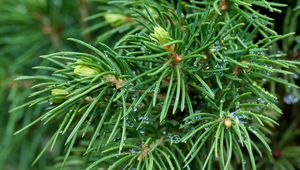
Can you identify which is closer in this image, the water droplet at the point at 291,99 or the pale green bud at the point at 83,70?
the pale green bud at the point at 83,70

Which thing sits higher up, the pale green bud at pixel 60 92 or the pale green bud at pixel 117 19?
the pale green bud at pixel 117 19

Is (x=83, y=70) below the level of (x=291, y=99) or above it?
above

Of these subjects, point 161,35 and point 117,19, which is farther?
point 117,19

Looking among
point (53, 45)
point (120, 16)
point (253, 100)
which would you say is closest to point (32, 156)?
point (53, 45)

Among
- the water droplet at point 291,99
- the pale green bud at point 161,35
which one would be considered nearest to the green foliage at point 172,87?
the pale green bud at point 161,35

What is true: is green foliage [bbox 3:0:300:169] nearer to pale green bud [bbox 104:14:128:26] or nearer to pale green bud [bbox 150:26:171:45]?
pale green bud [bbox 150:26:171:45]

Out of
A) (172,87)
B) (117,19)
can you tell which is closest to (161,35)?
(172,87)

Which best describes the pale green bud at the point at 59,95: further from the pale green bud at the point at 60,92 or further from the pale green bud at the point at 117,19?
the pale green bud at the point at 117,19

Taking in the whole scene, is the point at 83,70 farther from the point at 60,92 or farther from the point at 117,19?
the point at 117,19

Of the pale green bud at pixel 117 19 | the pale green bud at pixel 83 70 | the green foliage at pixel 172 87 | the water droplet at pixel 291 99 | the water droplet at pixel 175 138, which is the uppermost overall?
the pale green bud at pixel 117 19

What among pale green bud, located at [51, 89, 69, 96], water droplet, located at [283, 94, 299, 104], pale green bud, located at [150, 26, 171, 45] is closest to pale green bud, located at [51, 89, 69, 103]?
pale green bud, located at [51, 89, 69, 96]

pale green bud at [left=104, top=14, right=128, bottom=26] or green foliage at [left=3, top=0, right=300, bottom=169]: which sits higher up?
pale green bud at [left=104, top=14, right=128, bottom=26]

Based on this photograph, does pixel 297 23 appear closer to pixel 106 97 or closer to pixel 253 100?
pixel 253 100
